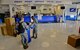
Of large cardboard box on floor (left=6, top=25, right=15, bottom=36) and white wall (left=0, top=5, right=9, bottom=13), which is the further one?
white wall (left=0, top=5, right=9, bottom=13)

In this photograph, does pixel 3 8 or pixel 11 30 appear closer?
pixel 11 30

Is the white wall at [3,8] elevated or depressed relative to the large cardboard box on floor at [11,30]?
elevated

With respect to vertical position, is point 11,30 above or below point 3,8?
below

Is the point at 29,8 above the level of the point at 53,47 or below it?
above

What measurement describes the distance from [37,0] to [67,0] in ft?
11.4

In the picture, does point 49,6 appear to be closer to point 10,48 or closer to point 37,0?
point 37,0

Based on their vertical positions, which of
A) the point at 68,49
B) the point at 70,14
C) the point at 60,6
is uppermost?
the point at 60,6

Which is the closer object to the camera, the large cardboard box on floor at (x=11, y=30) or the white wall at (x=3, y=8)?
the large cardboard box on floor at (x=11, y=30)

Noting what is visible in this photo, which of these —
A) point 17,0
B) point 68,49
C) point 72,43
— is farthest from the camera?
point 17,0

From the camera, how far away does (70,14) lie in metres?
15.7

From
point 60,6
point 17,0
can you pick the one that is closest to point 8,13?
point 17,0

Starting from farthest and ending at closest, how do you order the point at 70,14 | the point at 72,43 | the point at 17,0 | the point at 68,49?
the point at 70,14 → the point at 17,0 → the point at 72,43 → the point at 68,49

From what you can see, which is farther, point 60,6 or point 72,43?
point 60,6

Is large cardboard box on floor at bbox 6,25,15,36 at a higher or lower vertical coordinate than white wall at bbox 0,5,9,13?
lower
